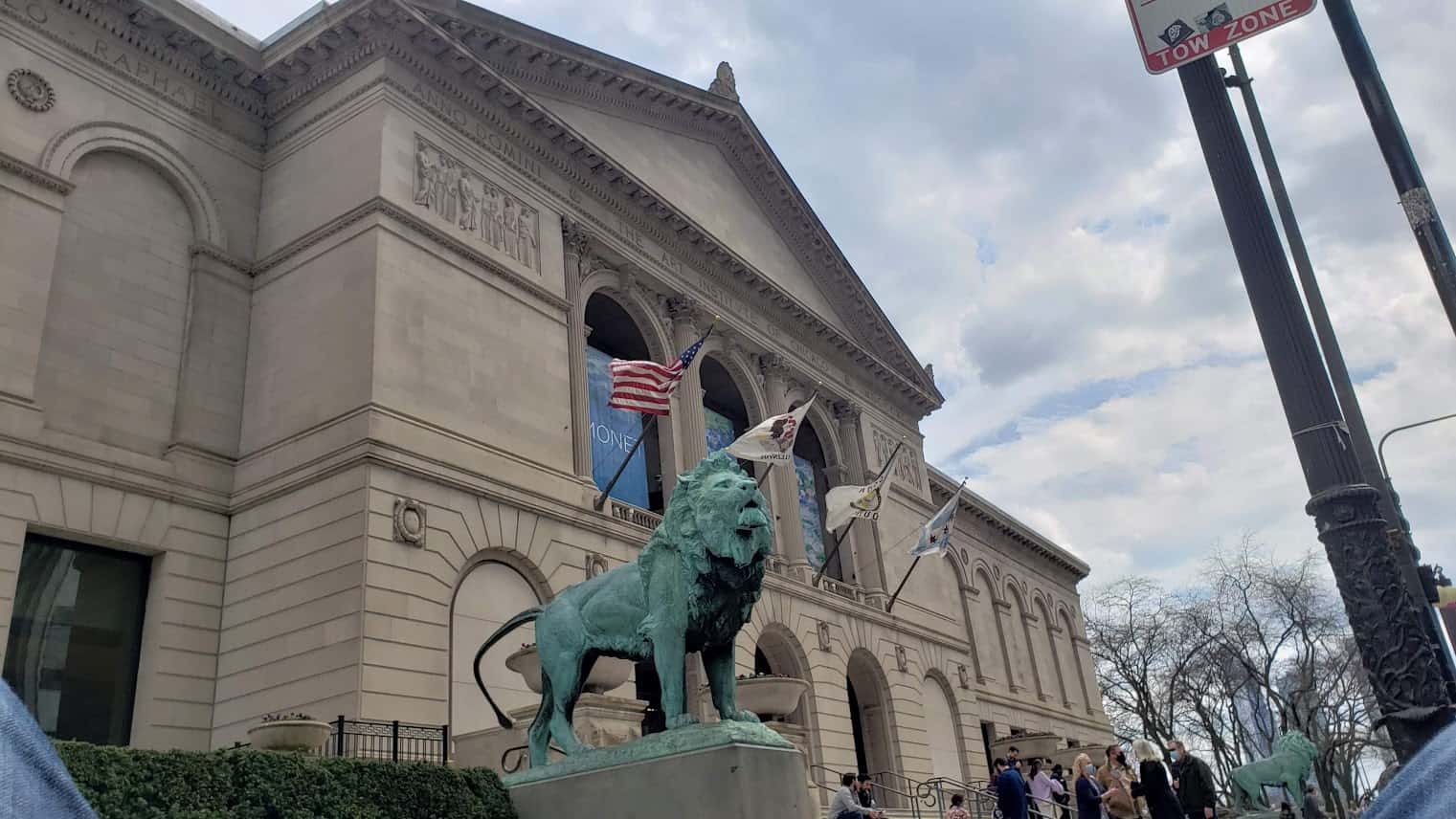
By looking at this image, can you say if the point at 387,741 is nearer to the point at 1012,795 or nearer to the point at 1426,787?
the point at 1012,795

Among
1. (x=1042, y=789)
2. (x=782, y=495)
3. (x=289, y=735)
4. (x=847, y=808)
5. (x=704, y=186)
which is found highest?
(x=704, y=186)

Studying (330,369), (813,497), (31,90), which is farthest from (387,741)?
(813,497)

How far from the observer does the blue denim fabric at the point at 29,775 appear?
108cm

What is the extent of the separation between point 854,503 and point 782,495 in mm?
3474

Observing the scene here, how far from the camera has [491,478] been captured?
21.5m

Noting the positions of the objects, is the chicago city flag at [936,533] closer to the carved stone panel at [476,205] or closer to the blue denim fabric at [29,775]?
the carved stone panel at [476,205]

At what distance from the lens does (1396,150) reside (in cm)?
872

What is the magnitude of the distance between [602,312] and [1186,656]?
35.5 metres

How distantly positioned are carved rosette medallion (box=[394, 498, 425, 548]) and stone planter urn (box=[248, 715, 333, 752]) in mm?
4313

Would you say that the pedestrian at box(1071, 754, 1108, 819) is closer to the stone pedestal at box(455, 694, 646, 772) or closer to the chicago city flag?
the stone pedestal at box(455, 694, 646, 772)

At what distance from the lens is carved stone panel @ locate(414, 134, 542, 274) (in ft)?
76.1

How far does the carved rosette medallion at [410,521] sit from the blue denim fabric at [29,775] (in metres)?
18.9

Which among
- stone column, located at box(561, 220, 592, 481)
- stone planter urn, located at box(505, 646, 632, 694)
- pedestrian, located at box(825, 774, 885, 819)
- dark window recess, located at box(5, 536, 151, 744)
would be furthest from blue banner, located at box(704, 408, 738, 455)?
dark window recess, located at box(5, 536, 151, 744)

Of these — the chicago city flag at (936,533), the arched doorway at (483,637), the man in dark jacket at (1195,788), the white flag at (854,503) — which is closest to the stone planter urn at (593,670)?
the arched doorway at (483,637)
